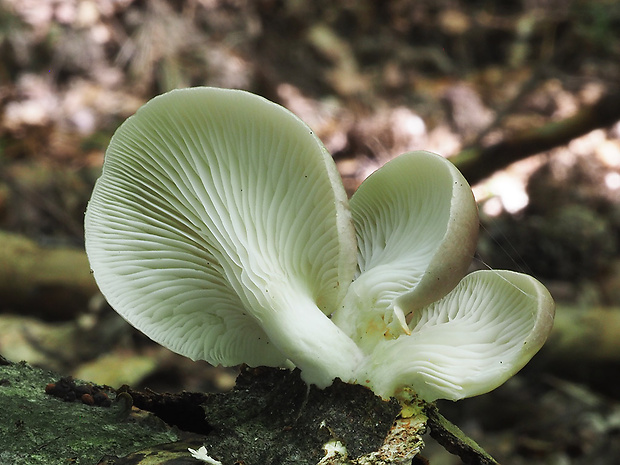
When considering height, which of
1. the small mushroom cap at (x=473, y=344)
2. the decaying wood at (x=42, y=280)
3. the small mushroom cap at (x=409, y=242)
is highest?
the small mushroom cap at (x=409, y=242)

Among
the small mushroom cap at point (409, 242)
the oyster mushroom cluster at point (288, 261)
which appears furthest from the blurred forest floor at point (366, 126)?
the oyster mushroom cluster at point (288, 261)

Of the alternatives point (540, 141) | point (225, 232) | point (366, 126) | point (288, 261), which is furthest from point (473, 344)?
point (366, 126)

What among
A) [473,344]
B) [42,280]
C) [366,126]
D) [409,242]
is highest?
[409,242]

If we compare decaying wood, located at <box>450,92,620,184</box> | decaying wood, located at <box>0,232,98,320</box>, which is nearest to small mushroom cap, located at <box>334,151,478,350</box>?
decaying wood, located at <box>0,232,98,320</box>

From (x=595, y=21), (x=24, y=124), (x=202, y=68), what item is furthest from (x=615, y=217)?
(x=24, y=124)

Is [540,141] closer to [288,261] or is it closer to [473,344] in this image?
[473,344]

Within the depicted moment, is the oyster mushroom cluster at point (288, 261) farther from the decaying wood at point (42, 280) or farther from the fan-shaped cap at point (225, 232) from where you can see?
the decaying wood at point (42, 280)

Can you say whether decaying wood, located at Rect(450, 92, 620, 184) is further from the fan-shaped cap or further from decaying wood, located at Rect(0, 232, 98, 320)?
the fan-shaped cap
